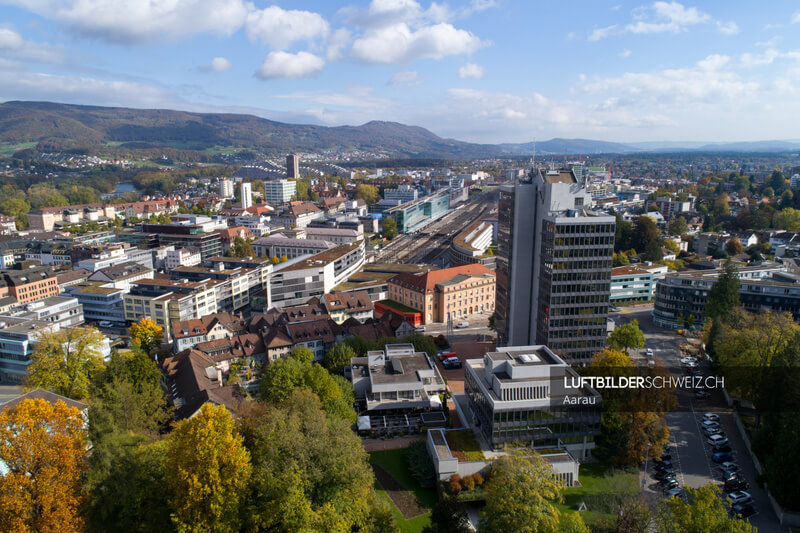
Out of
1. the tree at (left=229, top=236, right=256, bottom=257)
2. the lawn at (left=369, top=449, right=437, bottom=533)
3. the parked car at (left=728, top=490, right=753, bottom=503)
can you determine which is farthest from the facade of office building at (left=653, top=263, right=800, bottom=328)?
the tree at (left=229, top=236, right=256, bottom=257)

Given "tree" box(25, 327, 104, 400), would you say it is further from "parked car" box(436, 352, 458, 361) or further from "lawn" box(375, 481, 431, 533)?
"parked car" box(436, 352, 458, 361)

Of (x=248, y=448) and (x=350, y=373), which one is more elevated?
(x=248, y=448)

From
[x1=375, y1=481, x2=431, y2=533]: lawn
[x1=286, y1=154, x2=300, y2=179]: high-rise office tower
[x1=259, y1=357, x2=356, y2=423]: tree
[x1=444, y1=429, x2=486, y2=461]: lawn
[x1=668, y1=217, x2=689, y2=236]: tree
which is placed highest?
[x1=286, y1=154, x2=300, y2=179]: high-rise office tower

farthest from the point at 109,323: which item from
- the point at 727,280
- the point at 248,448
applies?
the point at 727,280

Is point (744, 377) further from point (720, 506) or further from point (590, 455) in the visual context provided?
point (720, 506)

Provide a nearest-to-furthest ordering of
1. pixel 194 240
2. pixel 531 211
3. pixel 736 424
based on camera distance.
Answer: pixel 736 424 < pixel 531 211 < pixel 194 240

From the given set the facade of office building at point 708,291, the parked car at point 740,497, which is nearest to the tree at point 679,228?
the facade of office building at point 708,291

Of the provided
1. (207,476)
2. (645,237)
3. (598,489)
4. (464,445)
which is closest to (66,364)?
(207,476)
